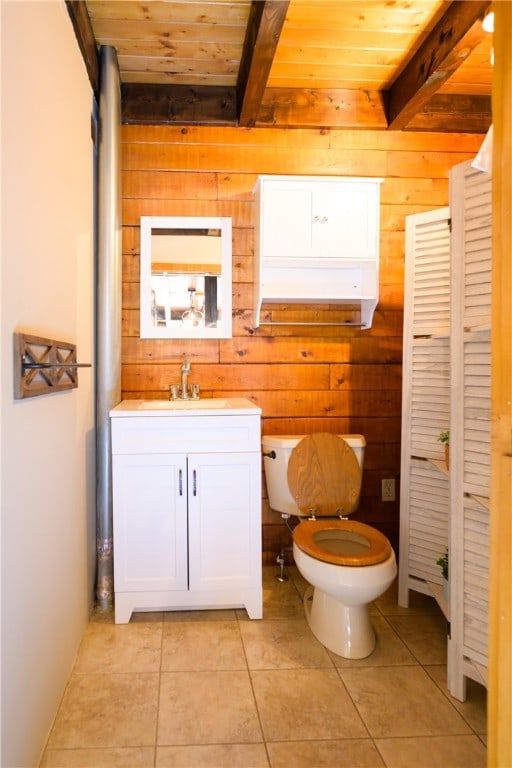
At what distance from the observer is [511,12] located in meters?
0.86

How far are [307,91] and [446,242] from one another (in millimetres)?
1112

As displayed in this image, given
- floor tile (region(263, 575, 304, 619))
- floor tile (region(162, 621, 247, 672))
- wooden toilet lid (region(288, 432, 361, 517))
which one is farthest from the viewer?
wooden toilet lid (region(288, 432, 361, 517))

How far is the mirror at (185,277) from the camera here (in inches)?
101

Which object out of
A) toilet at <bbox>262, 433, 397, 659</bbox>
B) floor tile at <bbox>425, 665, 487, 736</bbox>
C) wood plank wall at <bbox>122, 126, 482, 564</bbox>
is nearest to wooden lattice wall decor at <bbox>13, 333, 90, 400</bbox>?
wood plank wall at <bbox>122, 126, 482, 564</bbox>

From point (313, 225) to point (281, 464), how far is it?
114 cm

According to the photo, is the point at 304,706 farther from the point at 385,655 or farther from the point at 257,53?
the point at 257,53

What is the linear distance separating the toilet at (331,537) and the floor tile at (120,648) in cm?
64

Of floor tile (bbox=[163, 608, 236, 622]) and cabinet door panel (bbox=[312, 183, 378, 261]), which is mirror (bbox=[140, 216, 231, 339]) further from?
floor tile (bbox=[163, 608, 236, 622])

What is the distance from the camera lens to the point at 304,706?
163 centimetres

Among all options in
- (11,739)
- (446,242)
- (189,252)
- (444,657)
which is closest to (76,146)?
(189,252)

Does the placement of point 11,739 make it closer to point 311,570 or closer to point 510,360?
point 311,570

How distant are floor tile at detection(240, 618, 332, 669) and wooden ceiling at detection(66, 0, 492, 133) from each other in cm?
227

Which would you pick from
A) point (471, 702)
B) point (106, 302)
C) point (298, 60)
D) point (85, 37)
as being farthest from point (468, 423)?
point (85, 37)

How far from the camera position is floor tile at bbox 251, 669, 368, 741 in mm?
1521
